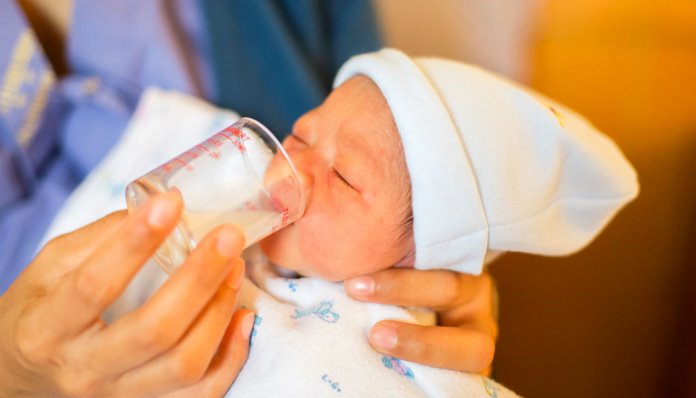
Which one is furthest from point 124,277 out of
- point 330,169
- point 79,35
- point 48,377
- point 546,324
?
point 546,324

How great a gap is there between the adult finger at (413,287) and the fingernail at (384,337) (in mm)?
68

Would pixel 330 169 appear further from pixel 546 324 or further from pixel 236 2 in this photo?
pixel 546 324

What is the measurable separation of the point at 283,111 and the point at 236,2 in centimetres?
28

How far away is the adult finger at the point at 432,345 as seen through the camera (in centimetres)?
99

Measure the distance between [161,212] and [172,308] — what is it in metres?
0.11

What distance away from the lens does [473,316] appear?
1224 mm

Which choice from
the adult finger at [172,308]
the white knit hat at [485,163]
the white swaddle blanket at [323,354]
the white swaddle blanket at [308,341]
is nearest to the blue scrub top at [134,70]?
the white swaddle blanket at [308,341]

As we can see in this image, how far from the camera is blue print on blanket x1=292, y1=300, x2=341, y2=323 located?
1.04 meters

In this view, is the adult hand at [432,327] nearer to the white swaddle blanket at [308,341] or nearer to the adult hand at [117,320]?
the white swaddle blanket at [308,341]

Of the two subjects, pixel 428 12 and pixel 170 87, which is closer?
pixel 170 87

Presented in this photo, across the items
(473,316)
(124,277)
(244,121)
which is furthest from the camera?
(473,316)

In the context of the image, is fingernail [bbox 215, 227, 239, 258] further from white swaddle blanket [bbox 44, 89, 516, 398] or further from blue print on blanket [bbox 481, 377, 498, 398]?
blue print on blanket [bbox 481, 377, 498, 398]

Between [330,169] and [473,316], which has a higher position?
[330,169]

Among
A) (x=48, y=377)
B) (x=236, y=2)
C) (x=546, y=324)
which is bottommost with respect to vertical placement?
(x=546, y=324)
